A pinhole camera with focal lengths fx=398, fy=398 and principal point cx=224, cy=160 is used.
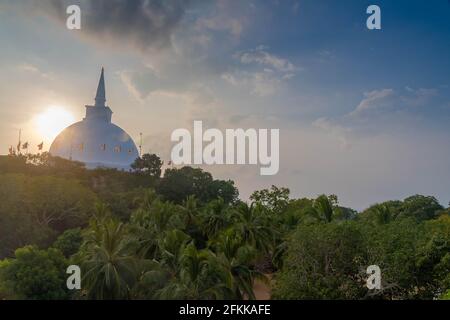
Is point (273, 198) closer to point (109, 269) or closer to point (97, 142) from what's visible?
point (109, 269)

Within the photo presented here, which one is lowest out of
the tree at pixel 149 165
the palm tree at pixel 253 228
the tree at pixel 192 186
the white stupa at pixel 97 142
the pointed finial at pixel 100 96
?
the palm tree at pixel 253 228

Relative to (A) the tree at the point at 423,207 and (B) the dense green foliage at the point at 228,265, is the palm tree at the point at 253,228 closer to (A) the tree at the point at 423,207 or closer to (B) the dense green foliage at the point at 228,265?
(B) the dense green foliage at the point at 228,265

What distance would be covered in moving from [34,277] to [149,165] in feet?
121

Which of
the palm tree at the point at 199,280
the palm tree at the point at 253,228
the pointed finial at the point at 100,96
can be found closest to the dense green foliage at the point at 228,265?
the palm tree at the point at 199,280

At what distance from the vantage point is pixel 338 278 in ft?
50.9

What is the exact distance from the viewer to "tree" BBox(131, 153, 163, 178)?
2045 inches

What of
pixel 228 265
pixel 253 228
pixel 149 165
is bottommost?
pixel 228 265

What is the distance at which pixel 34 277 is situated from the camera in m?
15.2

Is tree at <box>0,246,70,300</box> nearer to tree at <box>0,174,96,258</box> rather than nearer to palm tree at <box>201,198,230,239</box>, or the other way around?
tree at <box>0,174,96,258</box>

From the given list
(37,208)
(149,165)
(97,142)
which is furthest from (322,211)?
(97,142)

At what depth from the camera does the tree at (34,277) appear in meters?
15.1

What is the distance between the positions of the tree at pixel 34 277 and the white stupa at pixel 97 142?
49.2m
